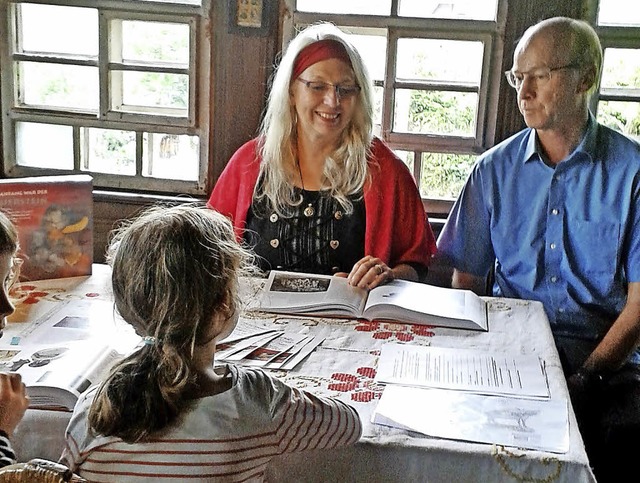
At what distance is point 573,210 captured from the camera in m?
2.14

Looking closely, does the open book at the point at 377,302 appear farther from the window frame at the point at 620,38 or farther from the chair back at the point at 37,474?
the window frame at the point at 620,38

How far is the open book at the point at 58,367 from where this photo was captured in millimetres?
1248

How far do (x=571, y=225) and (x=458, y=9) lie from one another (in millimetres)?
862

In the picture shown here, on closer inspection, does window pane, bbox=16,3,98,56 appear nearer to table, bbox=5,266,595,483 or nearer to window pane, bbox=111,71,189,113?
window pane, bbox=111,71,189,113

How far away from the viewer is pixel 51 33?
278 centimetres

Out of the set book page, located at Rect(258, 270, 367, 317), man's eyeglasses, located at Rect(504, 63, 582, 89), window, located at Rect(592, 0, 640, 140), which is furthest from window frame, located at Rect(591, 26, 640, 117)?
book page, located at Rect(258, 270, 367, 317)

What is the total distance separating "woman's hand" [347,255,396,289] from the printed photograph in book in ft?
A: 2.14

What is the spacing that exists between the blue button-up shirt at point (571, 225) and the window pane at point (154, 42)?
115 cm

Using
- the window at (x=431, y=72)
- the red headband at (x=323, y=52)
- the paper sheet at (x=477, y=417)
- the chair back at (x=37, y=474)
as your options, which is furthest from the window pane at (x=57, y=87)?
the chair back at (x=37, y=474)

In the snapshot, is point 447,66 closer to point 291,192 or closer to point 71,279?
point 291,192

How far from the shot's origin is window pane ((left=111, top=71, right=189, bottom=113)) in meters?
2.75

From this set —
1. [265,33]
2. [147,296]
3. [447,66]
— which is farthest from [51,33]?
[147,296]

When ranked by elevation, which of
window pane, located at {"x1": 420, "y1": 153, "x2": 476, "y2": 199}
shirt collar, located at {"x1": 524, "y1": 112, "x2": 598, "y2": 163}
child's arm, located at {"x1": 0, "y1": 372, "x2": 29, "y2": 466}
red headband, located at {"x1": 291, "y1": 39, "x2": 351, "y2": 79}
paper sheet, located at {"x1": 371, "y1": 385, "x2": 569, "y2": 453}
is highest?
red headband, located at {"x1": 291, "y1": 39, "x2": 351, "y2": 79}

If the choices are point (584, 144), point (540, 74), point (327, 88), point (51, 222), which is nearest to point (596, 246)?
point (584, 144)
